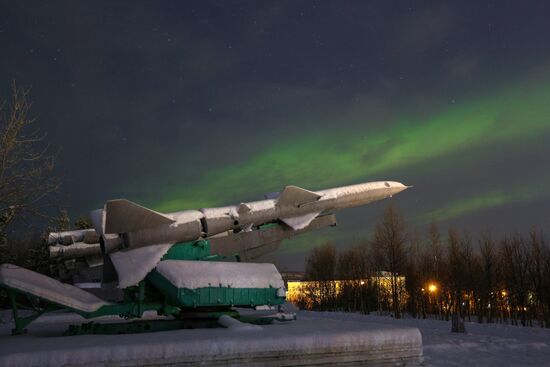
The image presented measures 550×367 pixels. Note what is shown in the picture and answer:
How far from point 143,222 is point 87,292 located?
2.23 metres

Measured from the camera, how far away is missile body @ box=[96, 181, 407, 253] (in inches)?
416

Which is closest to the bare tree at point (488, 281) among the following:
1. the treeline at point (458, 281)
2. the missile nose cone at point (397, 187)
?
the treeline at point (458, 281)

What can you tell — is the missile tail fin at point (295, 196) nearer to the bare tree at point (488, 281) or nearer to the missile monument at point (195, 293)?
the missile monument at point (195, 293)

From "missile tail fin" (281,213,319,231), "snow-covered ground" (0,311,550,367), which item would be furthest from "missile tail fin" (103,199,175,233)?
"missile tail fin" (281,213,319,231)

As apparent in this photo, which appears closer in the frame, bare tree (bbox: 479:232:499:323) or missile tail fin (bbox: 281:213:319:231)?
missile tail fin (bbox: 281:213:319:231)

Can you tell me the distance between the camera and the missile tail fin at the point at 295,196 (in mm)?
12594

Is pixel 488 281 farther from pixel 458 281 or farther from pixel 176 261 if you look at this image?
pixel 176 261

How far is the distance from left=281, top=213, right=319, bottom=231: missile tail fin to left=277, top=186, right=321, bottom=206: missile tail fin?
41 cm

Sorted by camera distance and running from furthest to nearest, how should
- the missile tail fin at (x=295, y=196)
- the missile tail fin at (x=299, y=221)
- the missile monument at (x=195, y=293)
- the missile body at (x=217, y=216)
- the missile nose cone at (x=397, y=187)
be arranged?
the missile nose cone at (x=397, y=187)
the missile tail fin at (x=299, y=221)
the missile tail fin at (x=295, y=196)
the missile body at (x=217, y=216)
the missile monument at (x=195, y=293)

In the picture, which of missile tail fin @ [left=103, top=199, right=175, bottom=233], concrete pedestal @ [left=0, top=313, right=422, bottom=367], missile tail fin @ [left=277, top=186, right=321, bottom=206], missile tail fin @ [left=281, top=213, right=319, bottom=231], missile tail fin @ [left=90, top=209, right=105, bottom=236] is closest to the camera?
concrete pedestal @ [left=0, top=313, right=422, bottom=367]

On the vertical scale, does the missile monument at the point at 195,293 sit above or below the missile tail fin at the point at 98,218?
below

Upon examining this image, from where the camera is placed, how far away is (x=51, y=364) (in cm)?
767

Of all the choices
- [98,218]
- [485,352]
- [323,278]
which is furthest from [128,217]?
[323,278]

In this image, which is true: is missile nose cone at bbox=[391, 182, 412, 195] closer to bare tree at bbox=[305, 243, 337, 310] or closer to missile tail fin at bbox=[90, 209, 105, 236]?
missile tail fin at bbox=[90, 209, 105, 236]
